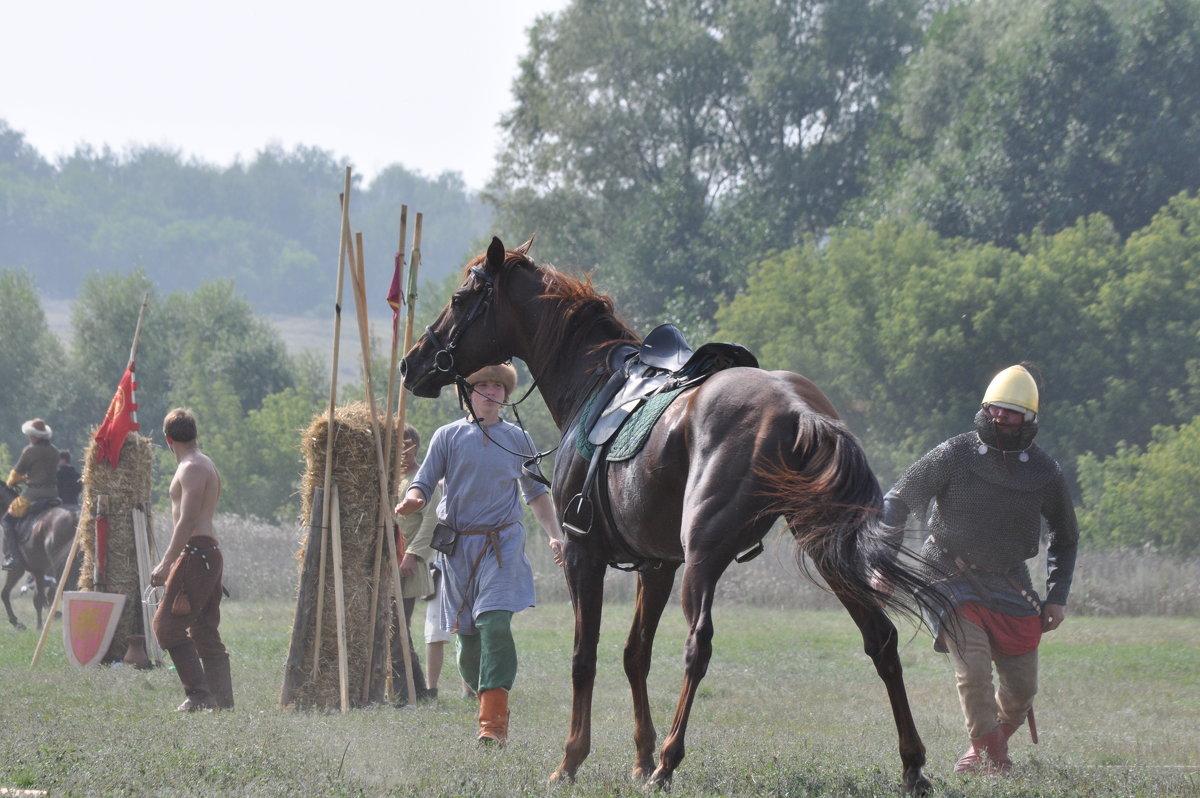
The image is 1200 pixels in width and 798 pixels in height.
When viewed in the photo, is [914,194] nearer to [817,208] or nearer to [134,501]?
[817,208]

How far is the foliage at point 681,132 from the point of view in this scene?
47625mm

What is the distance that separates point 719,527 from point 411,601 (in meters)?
6.68

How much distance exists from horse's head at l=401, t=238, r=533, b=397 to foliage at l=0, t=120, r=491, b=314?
443 ft

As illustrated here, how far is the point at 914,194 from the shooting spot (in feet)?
137

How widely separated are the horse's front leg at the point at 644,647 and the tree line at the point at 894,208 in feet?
80.0

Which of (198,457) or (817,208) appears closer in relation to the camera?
(198,457)

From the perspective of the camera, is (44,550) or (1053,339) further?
(1053,339)

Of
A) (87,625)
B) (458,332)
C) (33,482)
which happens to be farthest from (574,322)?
(33,482)

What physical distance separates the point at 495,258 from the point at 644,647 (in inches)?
81.8

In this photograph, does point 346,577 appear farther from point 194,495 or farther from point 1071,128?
point 1071,128

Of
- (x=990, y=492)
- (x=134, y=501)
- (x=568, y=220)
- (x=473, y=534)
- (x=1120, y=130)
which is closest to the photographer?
(x=990, y=492)

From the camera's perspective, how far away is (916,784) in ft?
18.9

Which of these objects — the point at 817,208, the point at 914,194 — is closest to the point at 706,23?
the point at 817,208

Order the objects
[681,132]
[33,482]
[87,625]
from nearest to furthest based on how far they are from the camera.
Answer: [87,625]
[33,482]
[681,132]
